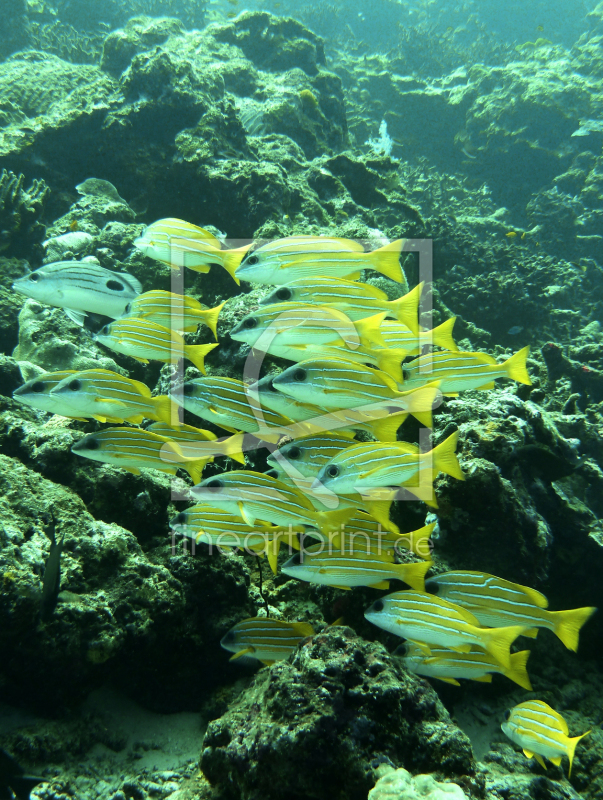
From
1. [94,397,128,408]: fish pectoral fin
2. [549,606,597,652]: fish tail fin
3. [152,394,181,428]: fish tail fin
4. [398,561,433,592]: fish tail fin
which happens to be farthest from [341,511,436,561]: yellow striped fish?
[94,397,128,408]: fish pectoral fin

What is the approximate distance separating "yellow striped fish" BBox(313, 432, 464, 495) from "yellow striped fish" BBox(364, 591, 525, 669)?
0.74 metres

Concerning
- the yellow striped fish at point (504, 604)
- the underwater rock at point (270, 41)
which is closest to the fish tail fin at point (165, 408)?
the yellow striped fish at point (504, 604)

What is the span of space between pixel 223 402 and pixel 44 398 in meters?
1.20

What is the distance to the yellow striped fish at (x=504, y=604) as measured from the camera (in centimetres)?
241

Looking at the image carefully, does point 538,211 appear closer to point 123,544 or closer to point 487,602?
point 487,602

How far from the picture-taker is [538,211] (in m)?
14.0

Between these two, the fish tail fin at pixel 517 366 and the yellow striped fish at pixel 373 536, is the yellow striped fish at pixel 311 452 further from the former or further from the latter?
the fish tail fin at pixel 517 366

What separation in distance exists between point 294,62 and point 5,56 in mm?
10296

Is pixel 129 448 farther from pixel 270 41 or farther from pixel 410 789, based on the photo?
pixel 270 41

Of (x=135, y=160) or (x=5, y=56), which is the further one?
(x=5, y=56)

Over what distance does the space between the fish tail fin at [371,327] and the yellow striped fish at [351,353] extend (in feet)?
0.22

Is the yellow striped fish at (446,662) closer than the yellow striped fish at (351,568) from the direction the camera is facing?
No

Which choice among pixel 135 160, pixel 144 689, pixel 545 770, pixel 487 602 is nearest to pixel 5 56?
pixel 135 160

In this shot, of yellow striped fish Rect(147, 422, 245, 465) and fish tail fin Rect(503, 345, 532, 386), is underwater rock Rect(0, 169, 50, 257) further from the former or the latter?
fish tail fin Rect(503, 345, 532, 386)
